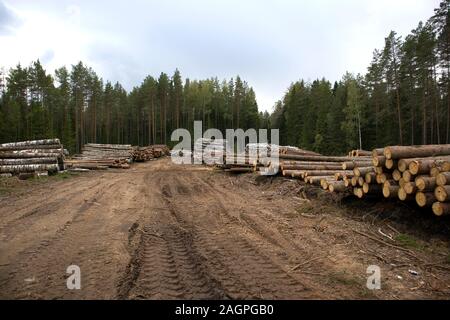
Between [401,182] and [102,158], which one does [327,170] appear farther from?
[102,158]

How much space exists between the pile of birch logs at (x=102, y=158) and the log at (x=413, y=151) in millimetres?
18130

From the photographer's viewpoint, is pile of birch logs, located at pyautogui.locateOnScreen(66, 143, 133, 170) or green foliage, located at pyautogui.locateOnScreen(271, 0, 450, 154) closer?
pile of birch logs, located at pyautogui.locateOnScreen(66, 143, 133, 170)

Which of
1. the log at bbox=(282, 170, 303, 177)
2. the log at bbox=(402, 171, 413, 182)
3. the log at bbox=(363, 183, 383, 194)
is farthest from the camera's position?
the log at bbox=(282, 170, 303, 177)

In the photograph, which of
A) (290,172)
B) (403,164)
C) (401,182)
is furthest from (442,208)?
(290,172)

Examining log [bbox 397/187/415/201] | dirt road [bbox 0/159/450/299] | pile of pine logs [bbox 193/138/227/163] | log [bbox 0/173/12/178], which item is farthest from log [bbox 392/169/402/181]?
pile of pine logs [bbox 193/138/227/163]

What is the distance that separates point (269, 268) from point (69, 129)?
5209 cm

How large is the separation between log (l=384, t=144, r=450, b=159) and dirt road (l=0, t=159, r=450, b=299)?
1.63 m

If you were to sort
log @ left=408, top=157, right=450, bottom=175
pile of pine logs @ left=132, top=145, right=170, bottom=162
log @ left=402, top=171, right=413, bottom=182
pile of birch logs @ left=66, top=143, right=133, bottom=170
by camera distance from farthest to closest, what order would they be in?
1. pile of pine logs @ left=132, top=145, right=170, bottom=162
2. pile of birch logs @ left=66, top=143, right=133, bottom=170
3. log @ left=402, top=171, right=413, bottom=182
4. log @ left=408, top=157, right=450, bottom=175

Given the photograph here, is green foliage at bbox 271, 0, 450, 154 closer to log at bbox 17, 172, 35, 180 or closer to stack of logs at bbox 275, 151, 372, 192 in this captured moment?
Result: stack of logs at bbox 275, 151, 372, 192

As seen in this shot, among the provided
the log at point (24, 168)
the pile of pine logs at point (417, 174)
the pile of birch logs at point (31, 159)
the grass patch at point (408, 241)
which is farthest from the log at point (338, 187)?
the log at point (24, 168)

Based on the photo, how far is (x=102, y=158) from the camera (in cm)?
2488

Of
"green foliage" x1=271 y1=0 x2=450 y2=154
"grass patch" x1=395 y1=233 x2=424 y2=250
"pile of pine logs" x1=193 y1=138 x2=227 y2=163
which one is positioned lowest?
"grass patch" x1=395 y1=233 x2=424 y2=250

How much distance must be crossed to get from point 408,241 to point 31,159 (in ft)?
56.0

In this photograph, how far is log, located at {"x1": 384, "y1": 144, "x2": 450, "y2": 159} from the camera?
7.20 m
